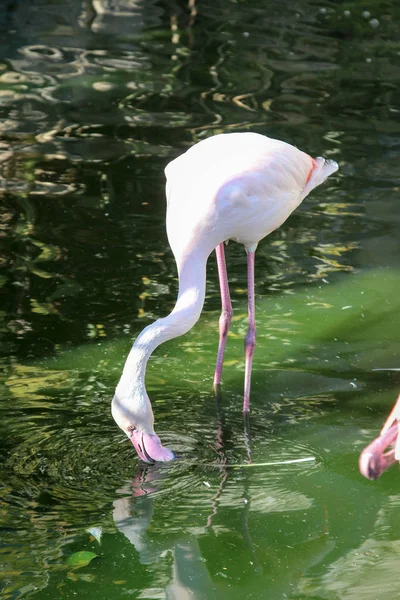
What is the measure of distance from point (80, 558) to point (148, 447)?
75 centimetres

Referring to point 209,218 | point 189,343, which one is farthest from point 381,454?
point 189,343

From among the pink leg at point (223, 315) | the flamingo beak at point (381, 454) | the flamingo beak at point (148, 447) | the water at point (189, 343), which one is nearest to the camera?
the flamingo beak at point (381, 454)

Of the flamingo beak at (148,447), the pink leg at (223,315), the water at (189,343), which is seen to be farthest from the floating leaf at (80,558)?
the pink leg at (223,315)

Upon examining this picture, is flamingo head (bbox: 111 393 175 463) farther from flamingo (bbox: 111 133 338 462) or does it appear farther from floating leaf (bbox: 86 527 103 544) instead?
floating leaf (bbox: 86 527 103 544)

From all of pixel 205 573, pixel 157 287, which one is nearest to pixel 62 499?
pixel 205 573

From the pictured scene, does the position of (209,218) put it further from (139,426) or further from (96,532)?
(96,532)

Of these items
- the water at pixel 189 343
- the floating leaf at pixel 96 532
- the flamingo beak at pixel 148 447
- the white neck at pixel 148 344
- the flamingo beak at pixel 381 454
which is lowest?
the water at pixel 189 343

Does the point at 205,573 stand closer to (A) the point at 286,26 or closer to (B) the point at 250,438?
(B) the point at 250,438

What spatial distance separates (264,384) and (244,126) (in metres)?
5.18

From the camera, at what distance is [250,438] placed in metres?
5.45

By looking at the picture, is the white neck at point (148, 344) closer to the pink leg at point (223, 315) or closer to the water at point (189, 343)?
the water at point (189, 343)

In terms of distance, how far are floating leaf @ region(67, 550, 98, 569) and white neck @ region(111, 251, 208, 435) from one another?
71cm

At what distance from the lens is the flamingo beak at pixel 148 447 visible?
484 cm

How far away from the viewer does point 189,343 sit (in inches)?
263
